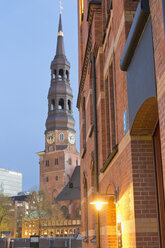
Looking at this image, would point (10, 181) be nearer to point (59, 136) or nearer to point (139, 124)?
point (59, 136)

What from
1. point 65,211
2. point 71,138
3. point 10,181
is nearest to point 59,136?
point 71,138

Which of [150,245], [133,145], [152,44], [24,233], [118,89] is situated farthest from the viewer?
[24,233]

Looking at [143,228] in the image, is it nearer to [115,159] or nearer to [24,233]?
[115,159]

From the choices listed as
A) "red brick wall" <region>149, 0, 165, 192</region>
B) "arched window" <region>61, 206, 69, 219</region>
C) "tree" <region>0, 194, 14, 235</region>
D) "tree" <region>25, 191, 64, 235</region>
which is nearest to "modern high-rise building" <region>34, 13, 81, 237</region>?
"arched window" <region>61, 206, 69, 219</region>

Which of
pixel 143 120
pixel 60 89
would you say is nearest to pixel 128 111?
pixel 143 120

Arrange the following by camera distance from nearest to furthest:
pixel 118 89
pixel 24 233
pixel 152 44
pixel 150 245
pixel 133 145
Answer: pixel 152 44, pixel 150 245, pixel 133 145, pixel 118 89, pixel 24 233

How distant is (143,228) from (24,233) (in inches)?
A: 3140

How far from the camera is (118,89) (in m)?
8.55

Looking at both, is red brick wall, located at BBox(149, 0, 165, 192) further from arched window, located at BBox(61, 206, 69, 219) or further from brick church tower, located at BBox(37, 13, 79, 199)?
brick church tower, located at BBox(37, 13, 79, 199)

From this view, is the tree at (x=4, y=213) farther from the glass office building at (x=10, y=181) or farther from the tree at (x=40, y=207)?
the glass office building at (x=10, y=181)

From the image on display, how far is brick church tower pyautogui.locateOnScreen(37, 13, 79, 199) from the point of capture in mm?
92938

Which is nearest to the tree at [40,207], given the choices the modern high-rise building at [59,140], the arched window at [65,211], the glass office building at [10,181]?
the arched window at [65,211]

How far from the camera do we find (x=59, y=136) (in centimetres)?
9706

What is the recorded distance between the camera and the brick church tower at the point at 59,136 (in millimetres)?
92938
